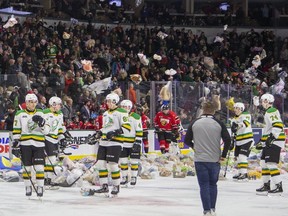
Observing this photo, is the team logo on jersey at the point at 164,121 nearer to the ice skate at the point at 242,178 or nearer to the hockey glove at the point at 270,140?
the ice skate at the point at 242,178

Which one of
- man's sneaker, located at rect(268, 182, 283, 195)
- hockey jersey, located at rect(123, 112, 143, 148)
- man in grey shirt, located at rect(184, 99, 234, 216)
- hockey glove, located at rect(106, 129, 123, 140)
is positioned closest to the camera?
man in grey shirt, located at rect(184, 99, 234, 216)

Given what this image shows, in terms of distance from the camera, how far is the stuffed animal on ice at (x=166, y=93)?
22109 millimetres

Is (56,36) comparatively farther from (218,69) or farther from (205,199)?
(205,199)

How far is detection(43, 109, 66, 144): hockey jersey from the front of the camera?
15.3 metres

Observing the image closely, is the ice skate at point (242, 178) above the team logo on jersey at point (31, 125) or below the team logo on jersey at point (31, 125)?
below

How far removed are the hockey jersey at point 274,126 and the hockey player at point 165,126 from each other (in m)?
6.92

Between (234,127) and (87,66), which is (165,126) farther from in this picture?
(234,127)

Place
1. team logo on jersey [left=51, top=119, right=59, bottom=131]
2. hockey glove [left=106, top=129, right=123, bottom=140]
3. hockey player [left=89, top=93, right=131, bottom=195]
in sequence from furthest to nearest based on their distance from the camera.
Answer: team logo on jersey [left=51, top=119, right=59, bottom=131], hockey player [left=89, top=93, right=131, bottom=195], hockey glove [left=106, top=129, right=123, bottom=140]

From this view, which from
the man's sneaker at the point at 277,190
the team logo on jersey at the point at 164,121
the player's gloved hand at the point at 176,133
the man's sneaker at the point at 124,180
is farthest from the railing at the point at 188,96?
the man's sneaker at the point at 277,190

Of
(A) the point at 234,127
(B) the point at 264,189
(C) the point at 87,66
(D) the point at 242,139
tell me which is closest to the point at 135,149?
(A) the point at 234,127

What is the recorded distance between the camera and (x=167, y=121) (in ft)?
70.0

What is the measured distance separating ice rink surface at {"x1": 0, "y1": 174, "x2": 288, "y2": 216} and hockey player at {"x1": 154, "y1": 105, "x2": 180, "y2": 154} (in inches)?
201

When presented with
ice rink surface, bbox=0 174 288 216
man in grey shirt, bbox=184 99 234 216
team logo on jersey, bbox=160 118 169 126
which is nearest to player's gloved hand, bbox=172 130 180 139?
team logo on jersey, bbox=160 118 169 126

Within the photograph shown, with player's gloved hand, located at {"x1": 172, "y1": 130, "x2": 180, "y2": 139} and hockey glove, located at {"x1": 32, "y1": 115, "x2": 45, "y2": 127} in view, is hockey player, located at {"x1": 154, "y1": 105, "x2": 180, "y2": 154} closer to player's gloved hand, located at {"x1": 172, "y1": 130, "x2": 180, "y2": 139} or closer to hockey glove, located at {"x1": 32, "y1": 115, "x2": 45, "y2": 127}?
player's gloved hand, located at {"x1": 172, "y1": 130, "x2": 180, "y2": 139}
